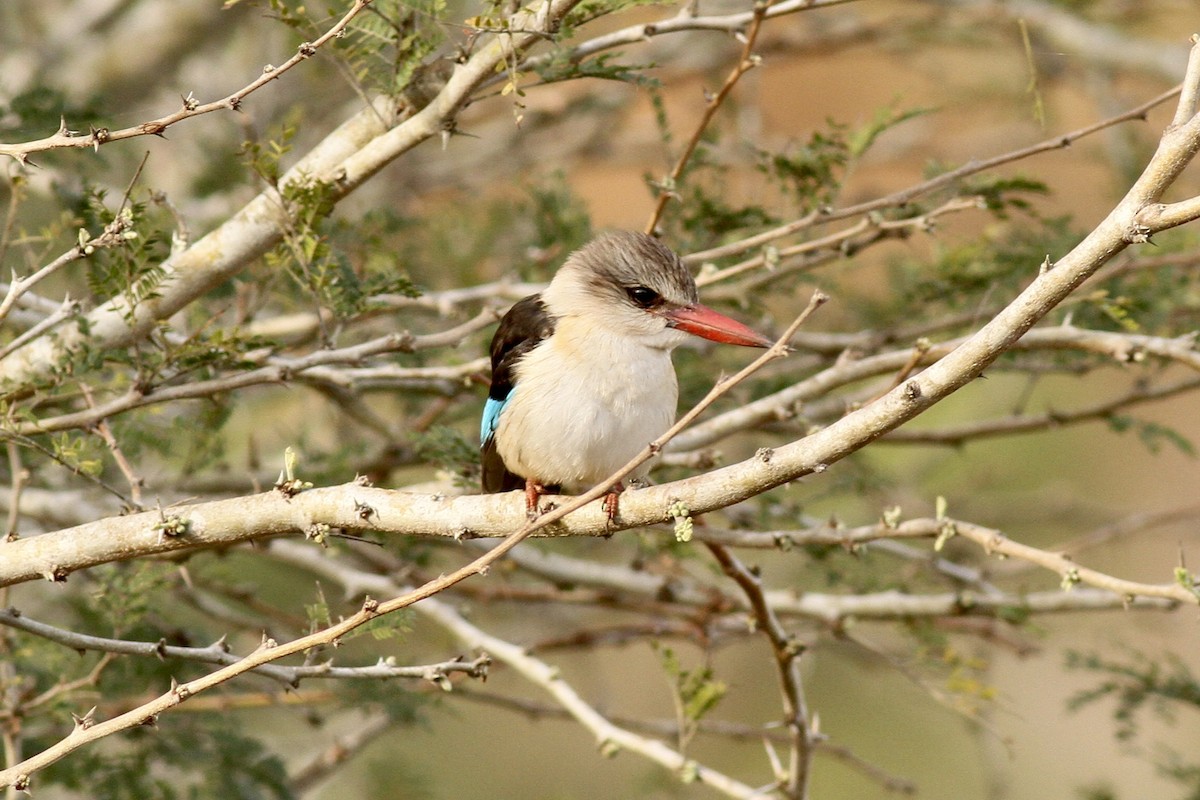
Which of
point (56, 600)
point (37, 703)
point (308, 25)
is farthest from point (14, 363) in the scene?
point (56, 600)

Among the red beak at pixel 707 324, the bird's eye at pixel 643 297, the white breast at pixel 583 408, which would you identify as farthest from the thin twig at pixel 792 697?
the bird's eye at pixel 643 297

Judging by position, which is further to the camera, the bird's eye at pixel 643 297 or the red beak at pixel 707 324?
the bird's eye at pixel 643 297

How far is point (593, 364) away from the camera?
2.99m

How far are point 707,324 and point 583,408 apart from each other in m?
0.39

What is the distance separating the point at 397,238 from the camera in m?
4.88

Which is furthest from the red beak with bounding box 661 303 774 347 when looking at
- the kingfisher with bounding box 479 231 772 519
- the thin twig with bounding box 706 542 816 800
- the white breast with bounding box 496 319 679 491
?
the thin twig with bounding box 706 542 816 800

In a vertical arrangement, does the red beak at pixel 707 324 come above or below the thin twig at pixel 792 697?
above

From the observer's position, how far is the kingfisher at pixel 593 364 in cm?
292

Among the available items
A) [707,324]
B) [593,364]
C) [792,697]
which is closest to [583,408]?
[593,364]

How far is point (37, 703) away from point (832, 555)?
7.45ft

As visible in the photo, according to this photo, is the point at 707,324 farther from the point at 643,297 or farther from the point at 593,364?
the point at 593,364

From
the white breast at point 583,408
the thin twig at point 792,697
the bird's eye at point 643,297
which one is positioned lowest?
the thin twig at point 792,697

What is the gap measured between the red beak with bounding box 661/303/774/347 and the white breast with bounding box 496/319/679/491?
0.11 meters

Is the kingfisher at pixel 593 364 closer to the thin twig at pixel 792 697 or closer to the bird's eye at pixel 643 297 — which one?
the bird's eye at pixel 643 297
